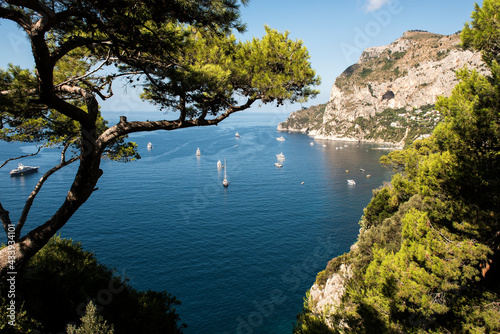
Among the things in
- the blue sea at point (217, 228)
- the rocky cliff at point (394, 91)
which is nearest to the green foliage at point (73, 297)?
the blue sea at point (217, 228)

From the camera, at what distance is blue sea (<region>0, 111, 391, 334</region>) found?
2562 cm

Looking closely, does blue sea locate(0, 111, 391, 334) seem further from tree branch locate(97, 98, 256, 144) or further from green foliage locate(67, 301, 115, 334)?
tree branch locate(97, 98, 256, 144)

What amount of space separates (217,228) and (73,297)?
107 ft

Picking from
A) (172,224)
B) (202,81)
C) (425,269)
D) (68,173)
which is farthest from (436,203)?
(68,173)

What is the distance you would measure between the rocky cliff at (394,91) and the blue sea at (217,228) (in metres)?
77.1

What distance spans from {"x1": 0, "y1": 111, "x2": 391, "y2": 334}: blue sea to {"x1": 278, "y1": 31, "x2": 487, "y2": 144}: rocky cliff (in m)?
77.1

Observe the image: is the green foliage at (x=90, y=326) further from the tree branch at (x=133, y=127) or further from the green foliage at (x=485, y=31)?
the green foliage at (x=485, y=31)

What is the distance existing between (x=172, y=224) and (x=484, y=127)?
3825 cm

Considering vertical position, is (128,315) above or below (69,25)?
below

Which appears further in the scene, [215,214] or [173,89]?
[215,214]

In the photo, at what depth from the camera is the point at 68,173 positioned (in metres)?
64.1

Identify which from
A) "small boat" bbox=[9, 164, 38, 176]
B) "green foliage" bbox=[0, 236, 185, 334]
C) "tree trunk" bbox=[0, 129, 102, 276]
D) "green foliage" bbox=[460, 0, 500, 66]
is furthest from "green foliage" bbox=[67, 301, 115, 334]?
"small boat" bbox=[9, 164, 38, 176]

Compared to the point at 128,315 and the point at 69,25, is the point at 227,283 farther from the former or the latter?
the point at 69,25

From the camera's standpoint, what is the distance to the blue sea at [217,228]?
25.6 metres
